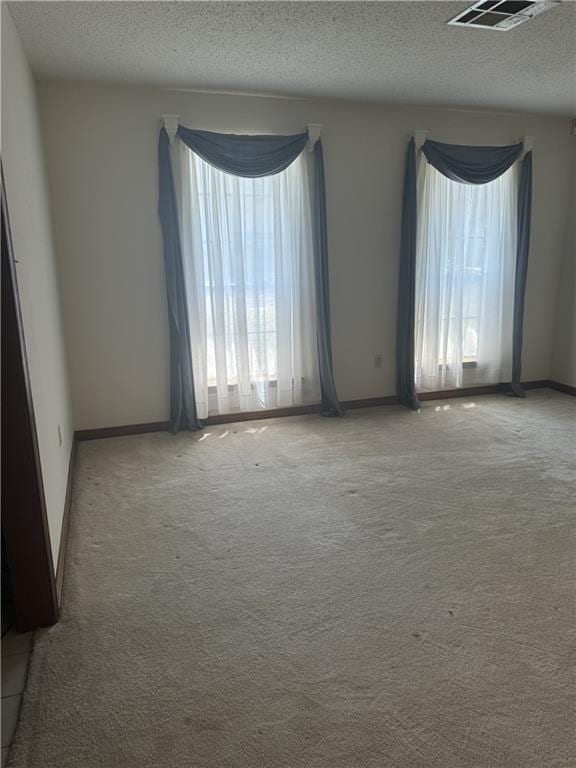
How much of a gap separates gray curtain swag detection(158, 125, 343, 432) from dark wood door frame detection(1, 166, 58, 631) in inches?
77.4

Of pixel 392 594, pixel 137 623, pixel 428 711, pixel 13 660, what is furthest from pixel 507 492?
pixel 13 660

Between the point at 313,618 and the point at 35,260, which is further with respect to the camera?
the point at 35,260

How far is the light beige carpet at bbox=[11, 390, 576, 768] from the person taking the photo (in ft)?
4.66

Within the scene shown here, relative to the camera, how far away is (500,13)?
96.5 inches

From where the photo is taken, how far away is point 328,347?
414cm

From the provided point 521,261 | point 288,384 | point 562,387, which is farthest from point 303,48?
point 562,387

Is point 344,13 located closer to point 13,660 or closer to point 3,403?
point 3,403

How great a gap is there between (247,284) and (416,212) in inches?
60.2

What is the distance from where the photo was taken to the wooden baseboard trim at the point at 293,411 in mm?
3852

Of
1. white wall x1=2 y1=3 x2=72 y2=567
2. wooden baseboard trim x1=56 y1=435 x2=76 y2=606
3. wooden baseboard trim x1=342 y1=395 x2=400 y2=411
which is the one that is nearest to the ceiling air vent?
white wall x1=2 y1=3 x2=72 y2=567

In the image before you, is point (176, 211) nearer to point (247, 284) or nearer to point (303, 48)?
point (247, 284)

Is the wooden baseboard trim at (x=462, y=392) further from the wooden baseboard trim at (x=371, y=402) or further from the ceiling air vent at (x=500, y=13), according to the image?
the ceiling air vent at (x=500, y=13)

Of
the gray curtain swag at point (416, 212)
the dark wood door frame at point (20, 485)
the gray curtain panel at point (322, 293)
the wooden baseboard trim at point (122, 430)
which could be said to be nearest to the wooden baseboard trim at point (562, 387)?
the gray curtain swag at point (416, 212)

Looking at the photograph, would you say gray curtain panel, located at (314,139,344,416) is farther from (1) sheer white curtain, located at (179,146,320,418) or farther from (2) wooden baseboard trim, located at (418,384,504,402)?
(2) wooden baseboard trim, located at (418,384,504,402)
